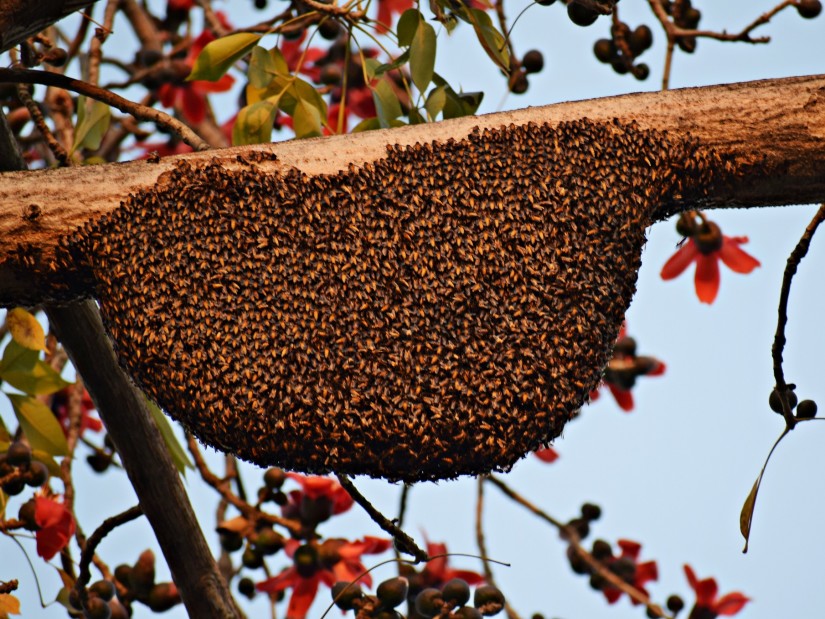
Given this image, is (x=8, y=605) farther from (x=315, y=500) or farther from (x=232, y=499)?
(x=315, y=500)

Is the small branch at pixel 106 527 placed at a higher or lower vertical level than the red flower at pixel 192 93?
lower

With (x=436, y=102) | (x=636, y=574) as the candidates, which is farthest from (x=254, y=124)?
(x=636, y=574)

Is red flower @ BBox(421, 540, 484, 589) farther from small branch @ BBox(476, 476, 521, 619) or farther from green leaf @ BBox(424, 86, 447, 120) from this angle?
green leaf @ BBox(424, 86, 447, 120)

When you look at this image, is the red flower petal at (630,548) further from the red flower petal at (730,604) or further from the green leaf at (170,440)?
the green leaf at (170,440)

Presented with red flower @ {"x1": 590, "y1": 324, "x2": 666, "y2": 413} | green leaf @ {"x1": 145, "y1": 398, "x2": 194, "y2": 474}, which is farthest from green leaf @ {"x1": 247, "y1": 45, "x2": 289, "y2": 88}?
red flower @ {"x1": 590, "y1": 324, "x2": 666, "y2": 413}

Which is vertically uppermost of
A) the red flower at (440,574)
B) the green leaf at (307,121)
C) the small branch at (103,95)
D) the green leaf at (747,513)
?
the green leaf at (307,121)

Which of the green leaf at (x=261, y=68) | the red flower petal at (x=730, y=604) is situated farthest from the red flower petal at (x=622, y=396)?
the green leaf at (x=261, y=68)

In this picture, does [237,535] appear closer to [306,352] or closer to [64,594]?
[64,594]

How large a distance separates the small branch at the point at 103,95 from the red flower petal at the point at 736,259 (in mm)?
1651

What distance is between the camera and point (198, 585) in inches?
81.6

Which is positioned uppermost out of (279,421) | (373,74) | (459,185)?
(373,74)

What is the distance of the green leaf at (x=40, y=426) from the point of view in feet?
7.57

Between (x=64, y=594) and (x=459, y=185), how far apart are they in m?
1.50

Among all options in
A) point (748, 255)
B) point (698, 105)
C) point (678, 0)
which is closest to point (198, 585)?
point (698, 105)
